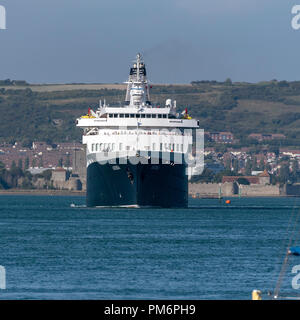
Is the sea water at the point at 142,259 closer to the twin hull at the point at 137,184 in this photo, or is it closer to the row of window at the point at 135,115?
the twin hull at the point at 137,184

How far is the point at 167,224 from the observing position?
58.4m

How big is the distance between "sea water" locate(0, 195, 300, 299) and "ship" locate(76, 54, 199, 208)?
9440 millimetres

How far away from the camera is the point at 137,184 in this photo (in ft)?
232

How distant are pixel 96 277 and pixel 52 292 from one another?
3992 millimetres

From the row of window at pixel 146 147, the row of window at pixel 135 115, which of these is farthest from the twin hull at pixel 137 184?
the row of window at pixel 135 115

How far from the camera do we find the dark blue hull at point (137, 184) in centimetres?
7106

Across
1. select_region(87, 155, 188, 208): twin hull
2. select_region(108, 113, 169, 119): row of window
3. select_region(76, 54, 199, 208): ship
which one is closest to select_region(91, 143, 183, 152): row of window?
select_region(76, 54, 199, 208): ship

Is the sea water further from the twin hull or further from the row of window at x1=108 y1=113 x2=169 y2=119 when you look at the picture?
the row of window at x1=108 y1=113 x2=169 y2=119

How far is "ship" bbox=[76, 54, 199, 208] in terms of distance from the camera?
7162cm

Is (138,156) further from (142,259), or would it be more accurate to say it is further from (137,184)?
(142,259)
